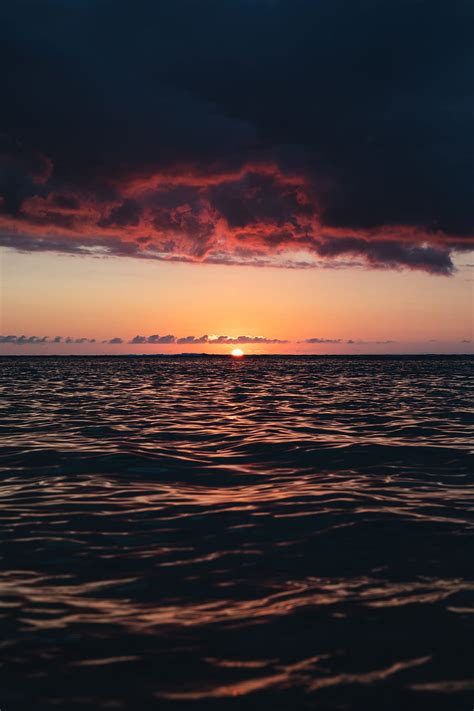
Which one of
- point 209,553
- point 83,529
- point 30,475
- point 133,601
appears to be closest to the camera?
point 133,601

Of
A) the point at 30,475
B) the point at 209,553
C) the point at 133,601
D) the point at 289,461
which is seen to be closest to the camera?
the point at 133,601

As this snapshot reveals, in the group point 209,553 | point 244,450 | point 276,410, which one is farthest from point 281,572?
point 276,410

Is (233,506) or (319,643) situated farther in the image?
(233,506)

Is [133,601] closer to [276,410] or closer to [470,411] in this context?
[276,410]

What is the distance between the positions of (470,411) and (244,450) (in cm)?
1228

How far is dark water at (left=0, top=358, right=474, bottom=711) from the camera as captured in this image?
4.32 m

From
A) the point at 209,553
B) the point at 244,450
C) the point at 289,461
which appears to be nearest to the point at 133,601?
the point at 209,553

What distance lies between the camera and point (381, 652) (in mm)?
4742

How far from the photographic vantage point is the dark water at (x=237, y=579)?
4324 mm

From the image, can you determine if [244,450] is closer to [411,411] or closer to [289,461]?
[289,461]

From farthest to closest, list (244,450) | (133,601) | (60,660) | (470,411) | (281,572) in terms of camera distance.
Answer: (470,411), (244,450), (281,572), (133,601), (60,660)

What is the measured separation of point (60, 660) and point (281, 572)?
8.75 feet

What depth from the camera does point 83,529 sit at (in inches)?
315

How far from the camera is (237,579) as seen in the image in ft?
20.5
